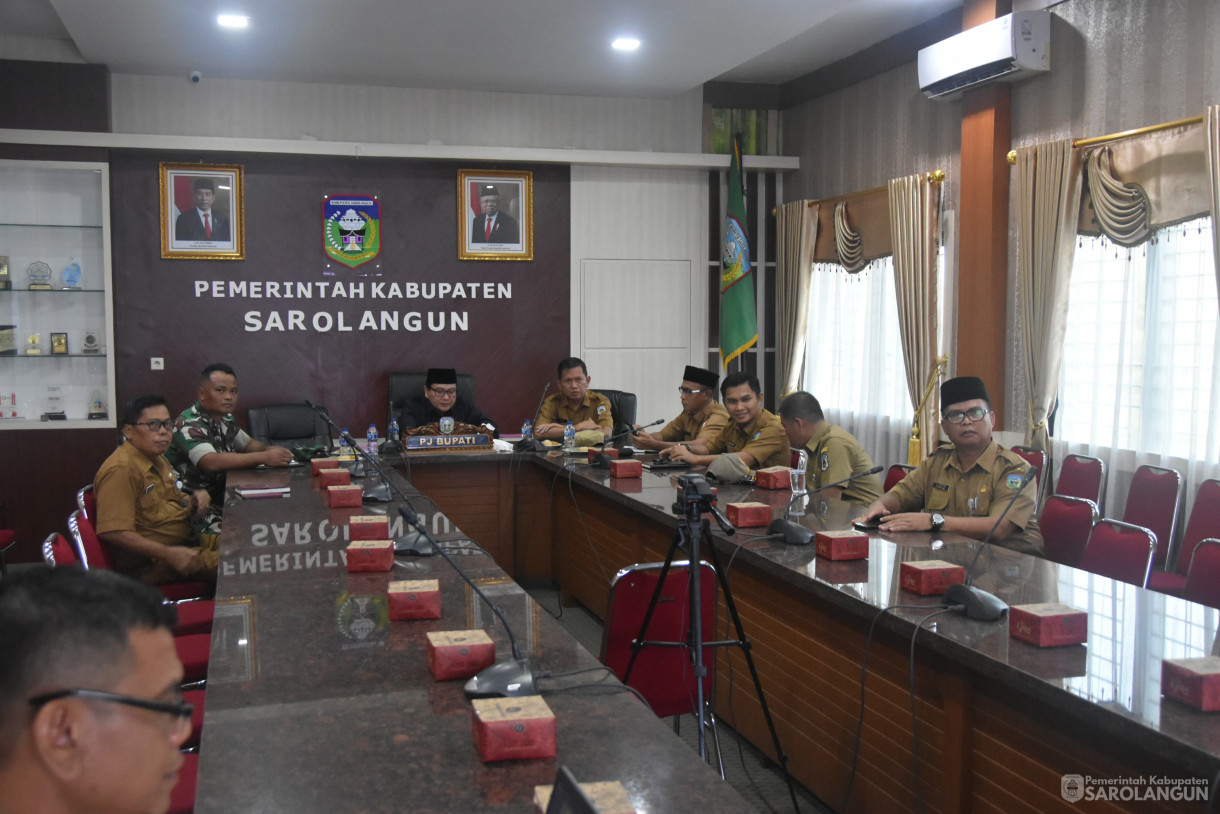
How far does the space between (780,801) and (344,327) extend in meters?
4.91

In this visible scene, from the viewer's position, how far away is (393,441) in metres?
5.59

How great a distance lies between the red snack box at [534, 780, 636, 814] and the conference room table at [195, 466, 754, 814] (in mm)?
23

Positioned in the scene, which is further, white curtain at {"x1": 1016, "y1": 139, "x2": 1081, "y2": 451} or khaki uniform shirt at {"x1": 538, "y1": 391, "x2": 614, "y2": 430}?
khaki uniform shirt at {"x1": 538, "y1": 391, "x2": 614, "y2": 430}

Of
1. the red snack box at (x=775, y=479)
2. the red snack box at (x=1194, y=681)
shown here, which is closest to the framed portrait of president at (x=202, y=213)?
the red snack box at (x=775, y=479)

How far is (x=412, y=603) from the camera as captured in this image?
210 centimetres

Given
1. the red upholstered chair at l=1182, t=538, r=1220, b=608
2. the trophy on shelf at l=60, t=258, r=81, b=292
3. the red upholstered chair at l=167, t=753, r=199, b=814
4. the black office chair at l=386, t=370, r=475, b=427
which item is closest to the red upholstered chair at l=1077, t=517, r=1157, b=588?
the red upholstered chair at l=1182, t=538, r=1220, b=608

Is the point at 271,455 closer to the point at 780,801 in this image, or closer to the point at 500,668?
the point at 780,801

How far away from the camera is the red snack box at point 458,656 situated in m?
1.76

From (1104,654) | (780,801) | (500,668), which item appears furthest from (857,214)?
(500,668)

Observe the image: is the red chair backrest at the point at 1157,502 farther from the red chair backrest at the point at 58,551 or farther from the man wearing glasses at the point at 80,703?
the man wearing glasses at the point at 80,703

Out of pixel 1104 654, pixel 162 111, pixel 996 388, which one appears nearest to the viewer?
pixel 1104 654

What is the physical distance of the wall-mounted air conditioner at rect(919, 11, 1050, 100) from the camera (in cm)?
486

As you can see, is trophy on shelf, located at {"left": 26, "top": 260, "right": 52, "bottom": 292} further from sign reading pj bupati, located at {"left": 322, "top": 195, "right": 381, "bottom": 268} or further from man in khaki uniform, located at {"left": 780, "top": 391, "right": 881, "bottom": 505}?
man in khaki uniform, located at {"left": 780, "top": 391, "right": 881, "bottom": 505}

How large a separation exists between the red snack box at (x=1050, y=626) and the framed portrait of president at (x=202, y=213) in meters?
5.87
